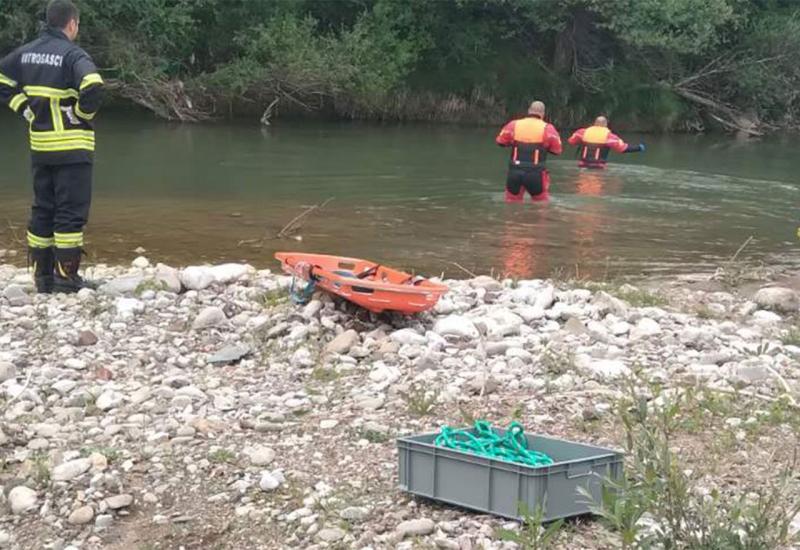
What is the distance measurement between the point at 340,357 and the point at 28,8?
20.7 metres

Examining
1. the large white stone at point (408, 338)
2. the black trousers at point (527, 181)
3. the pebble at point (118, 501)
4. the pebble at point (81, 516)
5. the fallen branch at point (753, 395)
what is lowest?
the pebble at point (81, 516)

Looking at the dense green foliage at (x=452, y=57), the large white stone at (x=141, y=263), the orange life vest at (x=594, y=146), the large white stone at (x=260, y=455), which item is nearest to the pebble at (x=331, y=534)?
the large white stone at (x=260, y=455)

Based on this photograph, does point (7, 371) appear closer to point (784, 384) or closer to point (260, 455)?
point (260, 455)

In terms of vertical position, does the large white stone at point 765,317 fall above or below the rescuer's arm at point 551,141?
below

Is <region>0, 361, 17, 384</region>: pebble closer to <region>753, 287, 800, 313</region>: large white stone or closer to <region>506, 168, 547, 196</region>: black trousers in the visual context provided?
<region>753, 287, 800, 313</region>: large white stone

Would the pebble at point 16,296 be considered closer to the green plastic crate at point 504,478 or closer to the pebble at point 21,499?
the pebble at point 21,499

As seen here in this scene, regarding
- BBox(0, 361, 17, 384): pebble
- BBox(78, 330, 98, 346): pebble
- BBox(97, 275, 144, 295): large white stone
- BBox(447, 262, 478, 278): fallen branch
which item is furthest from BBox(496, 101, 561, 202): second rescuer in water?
BBox(0, 361, 17, 384): pebble

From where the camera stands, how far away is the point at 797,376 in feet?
19.6

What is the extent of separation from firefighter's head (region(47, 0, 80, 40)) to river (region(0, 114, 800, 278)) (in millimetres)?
3670

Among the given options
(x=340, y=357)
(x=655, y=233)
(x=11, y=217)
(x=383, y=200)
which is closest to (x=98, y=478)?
(x=340, y=357)

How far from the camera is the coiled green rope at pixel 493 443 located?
13.9ft

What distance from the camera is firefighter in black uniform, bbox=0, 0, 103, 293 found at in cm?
724

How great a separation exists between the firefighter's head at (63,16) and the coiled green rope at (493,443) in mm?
4465

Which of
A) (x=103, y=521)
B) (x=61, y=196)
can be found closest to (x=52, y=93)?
(x=61, y=196)
